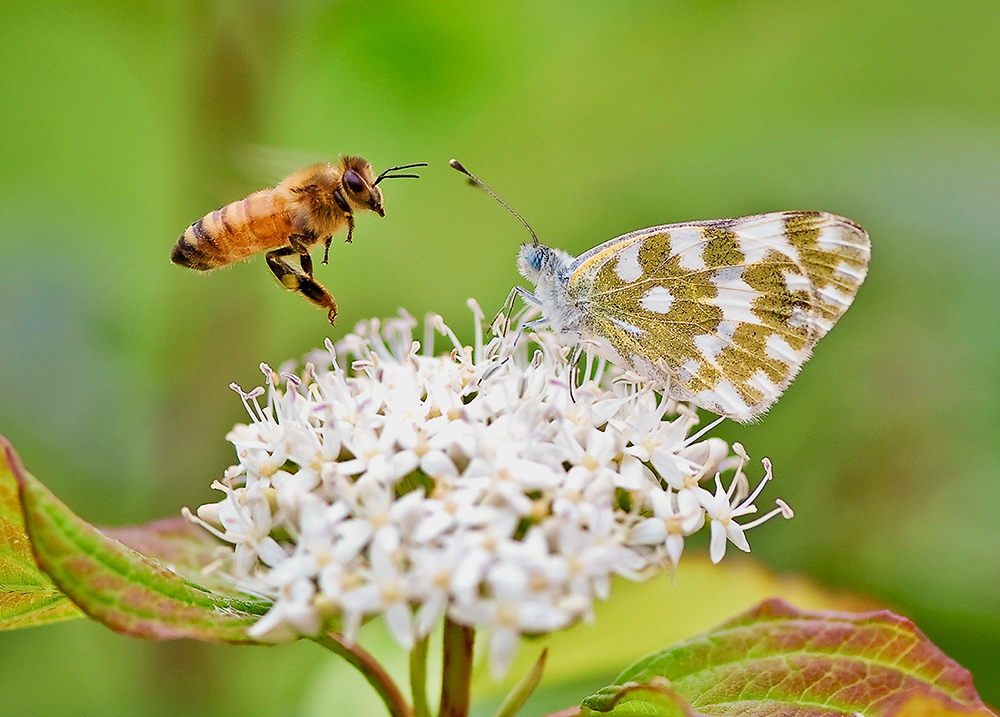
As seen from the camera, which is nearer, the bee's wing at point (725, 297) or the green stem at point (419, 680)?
the green stem at point (419, 680)

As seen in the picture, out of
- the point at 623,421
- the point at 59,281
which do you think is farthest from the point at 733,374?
the point at 59,281

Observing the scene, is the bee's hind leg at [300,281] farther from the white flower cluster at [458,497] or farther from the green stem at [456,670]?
the green stem at [456,670]

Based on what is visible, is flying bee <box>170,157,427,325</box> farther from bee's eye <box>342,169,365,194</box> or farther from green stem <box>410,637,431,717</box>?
green stem <box>410,637,431,717</box>

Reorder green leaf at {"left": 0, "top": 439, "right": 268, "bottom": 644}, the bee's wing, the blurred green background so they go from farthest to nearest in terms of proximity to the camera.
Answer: the blurred green background
the bee's wing
green leaf at {"left": 0, "top": 439, "right": 268, "bottom": 644}

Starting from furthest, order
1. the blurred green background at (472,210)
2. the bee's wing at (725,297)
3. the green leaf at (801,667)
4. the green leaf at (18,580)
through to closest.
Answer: the blurred green background at (472,210) → the bee's wing at (725,297) → the green leaf at (801,667) → the green leaf at (18,580)

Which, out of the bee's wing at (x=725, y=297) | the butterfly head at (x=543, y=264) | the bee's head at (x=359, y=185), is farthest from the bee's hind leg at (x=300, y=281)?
the bee's wing at (x=725, y=297)

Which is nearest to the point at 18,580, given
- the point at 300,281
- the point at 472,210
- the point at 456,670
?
the point at 456,670

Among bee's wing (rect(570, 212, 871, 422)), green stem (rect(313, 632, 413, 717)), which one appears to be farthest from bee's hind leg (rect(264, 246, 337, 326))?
green stem (rect(313, 632, 413, 717))
